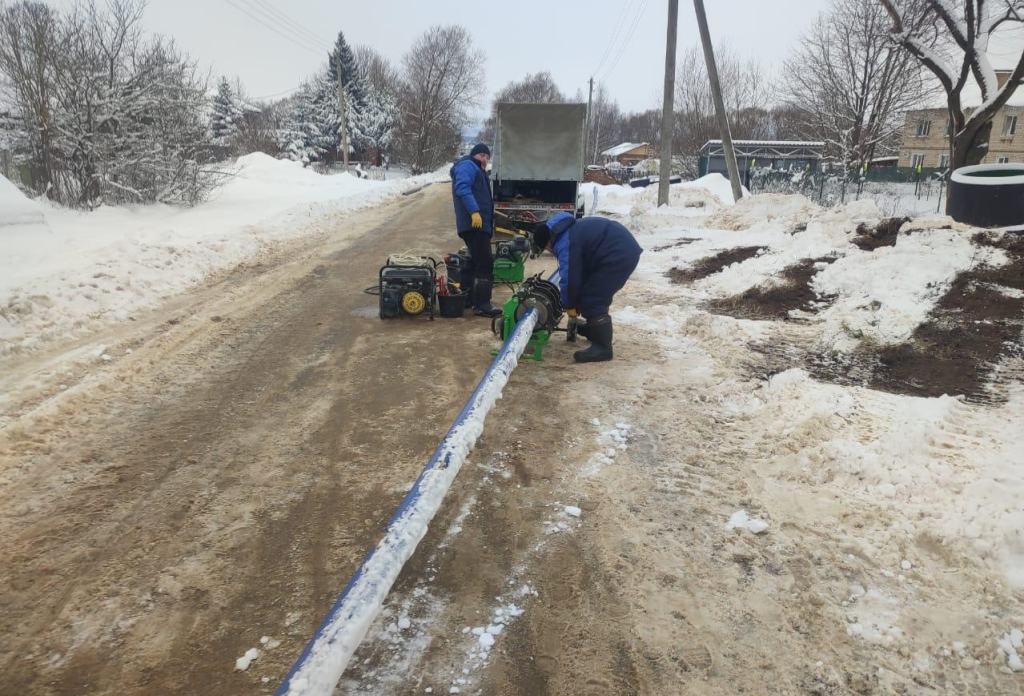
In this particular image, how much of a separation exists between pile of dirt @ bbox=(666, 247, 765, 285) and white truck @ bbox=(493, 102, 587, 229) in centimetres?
476

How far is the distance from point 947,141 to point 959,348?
1697 inches

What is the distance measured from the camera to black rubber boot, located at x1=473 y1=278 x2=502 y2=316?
768 cm

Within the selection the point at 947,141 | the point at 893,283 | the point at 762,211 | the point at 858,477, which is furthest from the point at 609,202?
the point at 947,141

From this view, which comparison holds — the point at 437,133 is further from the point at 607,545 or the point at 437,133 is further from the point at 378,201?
the point at 607,545

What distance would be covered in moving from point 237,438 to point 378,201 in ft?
64.4

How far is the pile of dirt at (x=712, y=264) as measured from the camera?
10.2 m

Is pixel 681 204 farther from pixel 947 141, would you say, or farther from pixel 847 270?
pixel 947 141

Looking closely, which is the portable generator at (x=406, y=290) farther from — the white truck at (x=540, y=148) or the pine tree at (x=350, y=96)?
the pine tree at (x=350, y=96)

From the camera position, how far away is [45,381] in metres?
5.07

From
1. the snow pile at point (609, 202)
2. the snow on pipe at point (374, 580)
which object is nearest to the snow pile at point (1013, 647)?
the snow on pipe at point (374, 580)

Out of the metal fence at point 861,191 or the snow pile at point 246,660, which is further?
the metal fence at point 861,191

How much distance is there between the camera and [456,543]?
331 centimetres

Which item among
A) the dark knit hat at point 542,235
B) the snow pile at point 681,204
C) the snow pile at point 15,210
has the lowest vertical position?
the dark knit hat at point 542,235

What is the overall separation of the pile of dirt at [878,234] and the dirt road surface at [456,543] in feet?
17.7
